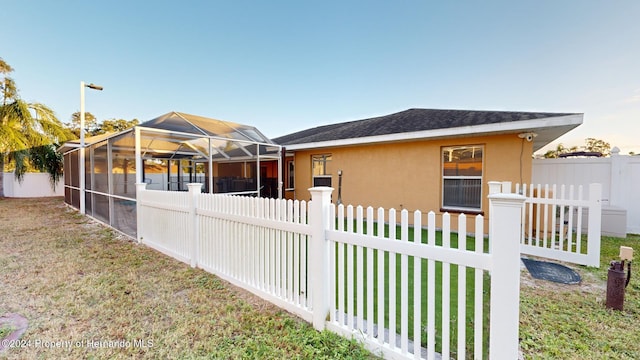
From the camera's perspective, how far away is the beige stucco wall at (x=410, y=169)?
18.5 feet

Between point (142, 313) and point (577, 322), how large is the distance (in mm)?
4503

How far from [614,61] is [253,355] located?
10.2 meters

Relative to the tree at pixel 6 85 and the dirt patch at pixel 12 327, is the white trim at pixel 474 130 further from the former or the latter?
the tree at pixel 6 85

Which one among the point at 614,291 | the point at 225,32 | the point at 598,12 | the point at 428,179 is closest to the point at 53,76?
the point at 225,32

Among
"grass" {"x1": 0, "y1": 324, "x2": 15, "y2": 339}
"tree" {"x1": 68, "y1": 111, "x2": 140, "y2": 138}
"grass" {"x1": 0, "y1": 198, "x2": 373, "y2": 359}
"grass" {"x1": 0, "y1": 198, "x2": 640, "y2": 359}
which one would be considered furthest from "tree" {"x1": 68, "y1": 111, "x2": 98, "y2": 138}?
"grass" {"x1": 0, "y1": 324, "x2": 15, "y2": 339}

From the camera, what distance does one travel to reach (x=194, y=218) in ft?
13.0

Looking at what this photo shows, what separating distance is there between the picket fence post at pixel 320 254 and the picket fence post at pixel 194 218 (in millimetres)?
2410

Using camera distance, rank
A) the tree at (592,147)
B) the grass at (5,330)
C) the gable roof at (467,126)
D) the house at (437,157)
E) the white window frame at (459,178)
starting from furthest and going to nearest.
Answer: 1. the tree at (592,147)
2. the white window frame at (459,178)
3. the house at (437,157)
4. the gable roof at (467,126)
5. the grass at (5,330)

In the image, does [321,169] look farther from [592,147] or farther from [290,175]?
[592,147]

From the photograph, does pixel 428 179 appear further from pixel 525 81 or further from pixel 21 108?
pixel 21 108

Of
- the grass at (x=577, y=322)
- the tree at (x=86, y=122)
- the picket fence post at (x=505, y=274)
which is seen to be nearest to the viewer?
the picket fence post at (x=505, y=274)

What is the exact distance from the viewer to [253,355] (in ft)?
6.58

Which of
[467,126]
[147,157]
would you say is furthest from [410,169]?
[147,157]

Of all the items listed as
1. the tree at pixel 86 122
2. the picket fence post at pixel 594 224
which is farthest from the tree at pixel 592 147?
the tree at pixel 86 122
